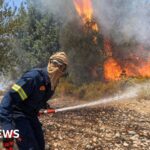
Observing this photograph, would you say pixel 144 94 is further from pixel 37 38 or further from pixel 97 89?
pixel 37 38

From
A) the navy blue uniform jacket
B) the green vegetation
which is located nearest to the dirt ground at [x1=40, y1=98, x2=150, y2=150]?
the navy blue uniform jacket

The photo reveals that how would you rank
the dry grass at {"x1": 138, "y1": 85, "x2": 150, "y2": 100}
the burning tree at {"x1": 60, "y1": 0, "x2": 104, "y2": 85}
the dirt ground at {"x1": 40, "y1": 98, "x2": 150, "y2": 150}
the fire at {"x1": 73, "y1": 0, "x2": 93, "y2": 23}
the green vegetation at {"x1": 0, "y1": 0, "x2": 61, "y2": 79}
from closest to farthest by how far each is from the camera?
the dirt ground at {"x1": 40, "y1": 98, "x2": 150, "y2": 150}, the dry grass at {"x1": 138, "y1": 85, "x2": 150, "y2": 100}, the burning tree at {"x1": 60, "y1": 0, "x2": 104, "y2": 85}, the fire at {"x1": 73, "y1": 0, "x2": 93, "y2": 23}, the green vegetation at {"x1": 0, "y1": 0, "x2": 61, "y2": 79}

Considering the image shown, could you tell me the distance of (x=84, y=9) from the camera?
27734 millimetres

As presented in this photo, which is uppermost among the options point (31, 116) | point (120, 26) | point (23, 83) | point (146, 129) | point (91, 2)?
point (91, 2)

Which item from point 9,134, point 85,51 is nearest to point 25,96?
point 9,134

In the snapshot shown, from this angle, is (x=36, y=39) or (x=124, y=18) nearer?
(x=124, y=18)

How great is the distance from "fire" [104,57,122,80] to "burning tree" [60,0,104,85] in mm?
448

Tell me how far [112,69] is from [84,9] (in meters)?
4.51

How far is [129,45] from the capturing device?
26.5m

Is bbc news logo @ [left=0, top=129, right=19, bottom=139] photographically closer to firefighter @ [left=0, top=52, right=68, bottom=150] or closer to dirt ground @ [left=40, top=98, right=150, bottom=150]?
firefighter @ [left=0, top=52, right=68, bottom=150]

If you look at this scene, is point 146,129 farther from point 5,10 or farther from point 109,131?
point 5,10

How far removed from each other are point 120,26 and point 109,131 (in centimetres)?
1644

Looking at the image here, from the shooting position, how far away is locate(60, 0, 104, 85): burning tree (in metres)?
26.1

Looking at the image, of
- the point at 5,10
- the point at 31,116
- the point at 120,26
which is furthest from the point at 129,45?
the point at 31,116
